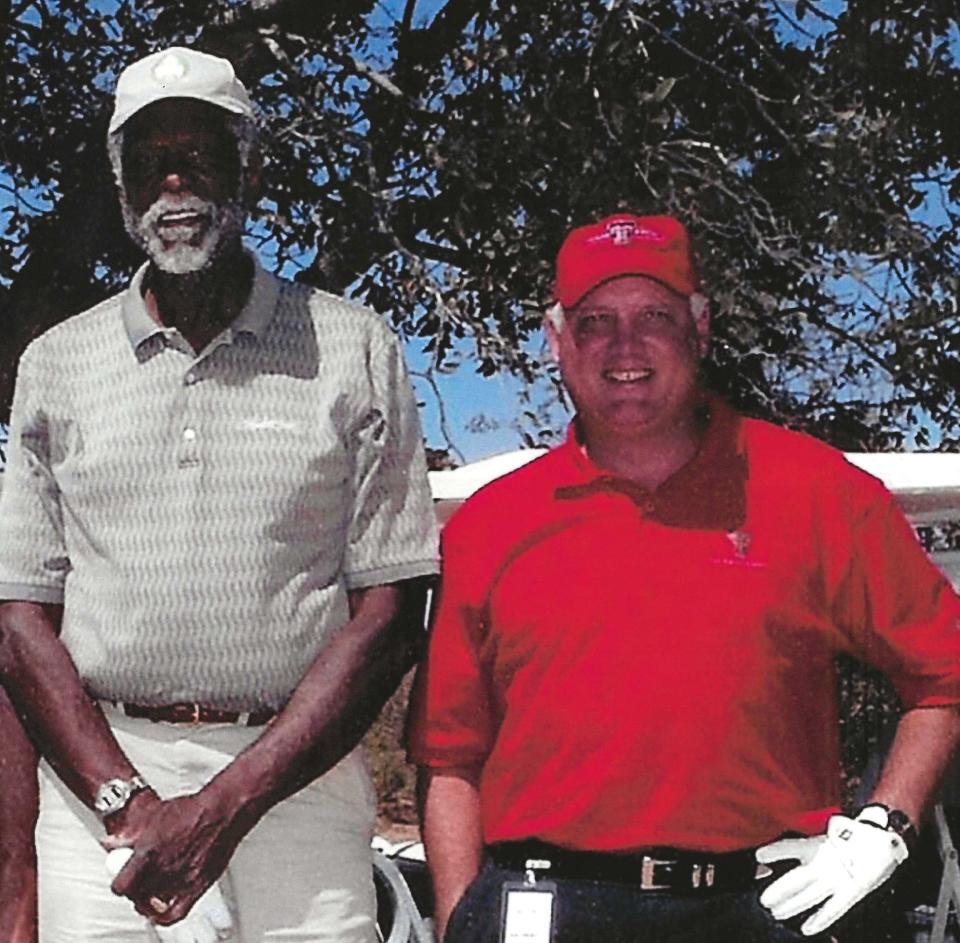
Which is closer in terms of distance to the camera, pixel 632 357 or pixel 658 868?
pixel 658 868

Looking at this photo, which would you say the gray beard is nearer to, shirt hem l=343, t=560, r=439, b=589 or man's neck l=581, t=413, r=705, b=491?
shirt hem l=343, t=560, r=439, b=589

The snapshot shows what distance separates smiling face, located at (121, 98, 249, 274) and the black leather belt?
1.04 m

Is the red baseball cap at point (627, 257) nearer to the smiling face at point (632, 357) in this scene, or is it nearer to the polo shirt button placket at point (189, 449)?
the smiling face at point (632, 357)

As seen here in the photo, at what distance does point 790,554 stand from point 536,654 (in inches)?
16.2

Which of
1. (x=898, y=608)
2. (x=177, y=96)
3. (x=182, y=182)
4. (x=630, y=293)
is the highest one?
(x=177, y=96)

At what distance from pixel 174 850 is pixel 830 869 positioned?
94cm

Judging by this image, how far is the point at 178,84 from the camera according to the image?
8.80 feet

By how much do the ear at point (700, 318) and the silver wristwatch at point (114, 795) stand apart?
3.70ft

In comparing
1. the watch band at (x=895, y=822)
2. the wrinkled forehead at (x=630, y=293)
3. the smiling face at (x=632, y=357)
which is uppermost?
the wrinkled forehead at (x=630, y=293)

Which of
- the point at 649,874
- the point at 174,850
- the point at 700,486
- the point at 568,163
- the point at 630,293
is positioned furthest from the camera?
the point at 568,163

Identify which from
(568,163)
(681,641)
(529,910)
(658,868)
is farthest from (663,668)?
(568,163)

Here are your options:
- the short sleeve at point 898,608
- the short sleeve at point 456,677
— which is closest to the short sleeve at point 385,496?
the short sleeve at point 456,677

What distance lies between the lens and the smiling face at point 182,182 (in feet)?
8.80

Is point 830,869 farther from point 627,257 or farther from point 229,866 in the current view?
point 627,257
